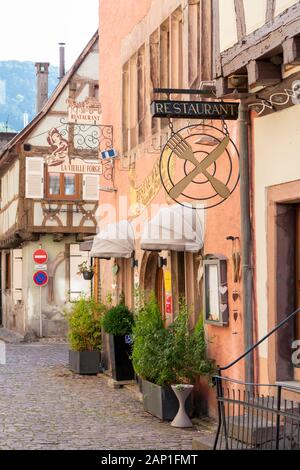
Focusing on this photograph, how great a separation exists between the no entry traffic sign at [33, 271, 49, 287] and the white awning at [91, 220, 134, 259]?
1055 centimetres

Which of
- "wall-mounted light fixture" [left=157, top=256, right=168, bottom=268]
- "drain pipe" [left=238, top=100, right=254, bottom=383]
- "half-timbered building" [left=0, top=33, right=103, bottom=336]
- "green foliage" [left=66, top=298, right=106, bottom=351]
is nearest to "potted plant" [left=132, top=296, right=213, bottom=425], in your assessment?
"drain pipe" [left=238, top=100, right=254, bottom=383]

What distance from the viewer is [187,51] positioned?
42.6ft

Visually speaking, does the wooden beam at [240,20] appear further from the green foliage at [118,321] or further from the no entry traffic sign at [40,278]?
the no entry traffic sign at [40,278]

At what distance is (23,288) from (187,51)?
17.6 meters

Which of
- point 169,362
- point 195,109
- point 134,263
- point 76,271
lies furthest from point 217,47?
point 76,271

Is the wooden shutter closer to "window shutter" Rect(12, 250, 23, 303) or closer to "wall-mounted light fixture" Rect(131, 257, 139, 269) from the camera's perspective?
"window shutter" Rect(12, 250, 23, 303)

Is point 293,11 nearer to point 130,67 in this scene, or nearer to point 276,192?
point 276,192

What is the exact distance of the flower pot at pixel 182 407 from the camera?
11.5 meters

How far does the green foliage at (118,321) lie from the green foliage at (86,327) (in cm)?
→ 172

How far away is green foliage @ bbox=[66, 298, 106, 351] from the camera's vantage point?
17844 millimetres

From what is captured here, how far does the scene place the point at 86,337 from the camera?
58.7ft

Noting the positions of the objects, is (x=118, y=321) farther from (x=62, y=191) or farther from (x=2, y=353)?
(x=62, y=191)

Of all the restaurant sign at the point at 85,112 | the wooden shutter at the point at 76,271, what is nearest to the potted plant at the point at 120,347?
the restaurant sign at the point at 85,112
